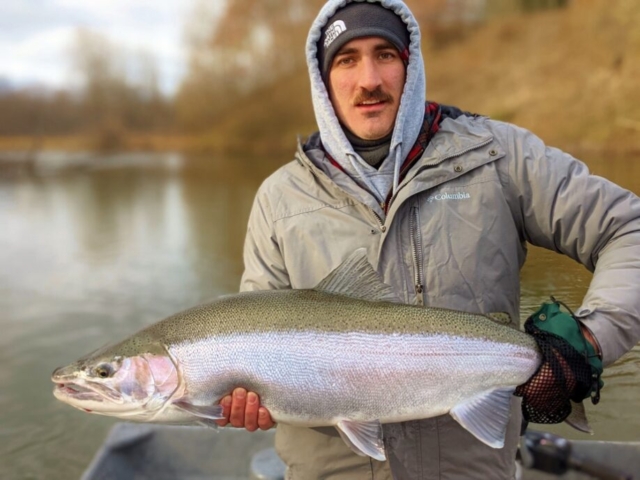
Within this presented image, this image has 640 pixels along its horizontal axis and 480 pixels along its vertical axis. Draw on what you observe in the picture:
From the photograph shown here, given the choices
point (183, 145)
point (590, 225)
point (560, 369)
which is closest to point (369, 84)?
point (590, 225)

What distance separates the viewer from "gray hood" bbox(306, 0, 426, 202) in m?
1.87

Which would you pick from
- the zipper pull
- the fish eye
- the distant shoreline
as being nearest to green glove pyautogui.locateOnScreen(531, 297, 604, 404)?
the zipper pull

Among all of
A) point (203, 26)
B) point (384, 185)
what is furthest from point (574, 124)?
point (203, 26)

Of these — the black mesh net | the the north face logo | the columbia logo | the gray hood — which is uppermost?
the the north face logo

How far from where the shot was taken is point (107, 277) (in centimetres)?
840

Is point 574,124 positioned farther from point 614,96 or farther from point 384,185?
point 384,185

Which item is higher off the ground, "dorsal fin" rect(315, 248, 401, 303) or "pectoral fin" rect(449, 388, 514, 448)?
"dorsal fin" rect(315, 248, 401, 303)

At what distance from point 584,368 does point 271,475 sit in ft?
6.19

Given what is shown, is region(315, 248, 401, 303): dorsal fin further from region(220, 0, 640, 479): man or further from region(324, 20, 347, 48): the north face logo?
region(324, 20, 347, 48): the north face logo

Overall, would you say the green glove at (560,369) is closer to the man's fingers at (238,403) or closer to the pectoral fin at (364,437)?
the pectoral fin at (364,437)

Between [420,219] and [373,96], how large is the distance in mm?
494

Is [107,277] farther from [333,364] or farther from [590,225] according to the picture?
[590,225]

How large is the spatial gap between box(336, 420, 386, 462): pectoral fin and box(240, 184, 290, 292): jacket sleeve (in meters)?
0.55

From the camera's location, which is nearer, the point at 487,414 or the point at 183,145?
the point at 487,414
